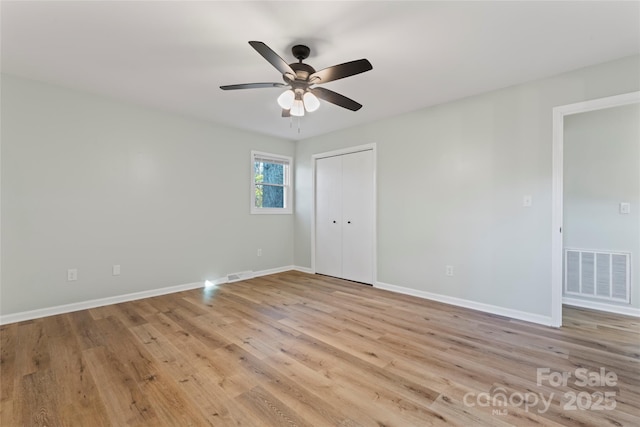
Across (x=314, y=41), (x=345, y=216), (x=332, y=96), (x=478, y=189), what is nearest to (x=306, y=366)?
(x=332, y=96)

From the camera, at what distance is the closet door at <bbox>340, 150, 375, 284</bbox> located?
14.0 ft

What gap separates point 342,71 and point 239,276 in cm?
353

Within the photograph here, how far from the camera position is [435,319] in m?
2.87

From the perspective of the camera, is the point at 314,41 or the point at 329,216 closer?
the point at 314,41

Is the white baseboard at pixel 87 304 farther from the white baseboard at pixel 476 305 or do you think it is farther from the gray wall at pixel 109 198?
the white baseboard at pixel 476 305

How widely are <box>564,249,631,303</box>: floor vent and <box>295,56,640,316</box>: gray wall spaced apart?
97cm

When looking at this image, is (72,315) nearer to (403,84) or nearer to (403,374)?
(403,374)

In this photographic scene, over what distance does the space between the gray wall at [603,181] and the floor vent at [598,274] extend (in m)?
0.06

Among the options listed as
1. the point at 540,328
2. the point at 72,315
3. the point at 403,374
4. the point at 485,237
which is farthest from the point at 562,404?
the point at 72,315

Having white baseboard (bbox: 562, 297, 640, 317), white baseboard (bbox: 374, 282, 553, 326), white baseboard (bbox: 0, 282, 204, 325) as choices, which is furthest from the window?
white baseboard (bbox: 562, 297, 640, 317)

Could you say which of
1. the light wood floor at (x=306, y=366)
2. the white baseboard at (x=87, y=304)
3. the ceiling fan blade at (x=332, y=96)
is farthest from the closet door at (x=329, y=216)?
the ceiling fan blade at (x=332, y=96)

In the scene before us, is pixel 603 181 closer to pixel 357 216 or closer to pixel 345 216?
pixel 357 216

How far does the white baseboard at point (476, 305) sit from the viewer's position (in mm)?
2801

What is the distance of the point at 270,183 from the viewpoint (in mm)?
5059
